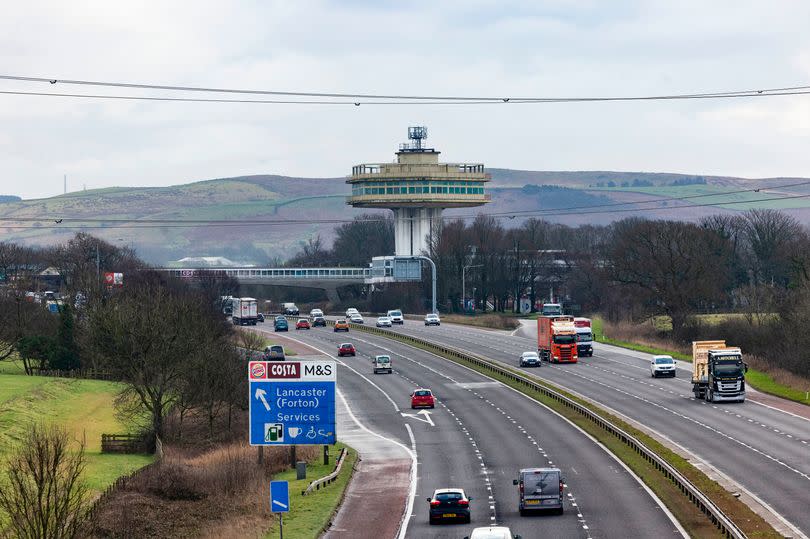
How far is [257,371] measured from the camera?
64.5m

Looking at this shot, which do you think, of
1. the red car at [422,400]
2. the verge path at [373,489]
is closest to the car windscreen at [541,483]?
the verge path at [373,489]

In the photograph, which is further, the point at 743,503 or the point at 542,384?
the point at 542,384

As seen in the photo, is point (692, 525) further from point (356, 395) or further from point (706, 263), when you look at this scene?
point (706, 263)

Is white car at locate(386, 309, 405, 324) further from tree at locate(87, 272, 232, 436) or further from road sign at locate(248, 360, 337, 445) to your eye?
road sign at locate(248, 360, 337, 445)

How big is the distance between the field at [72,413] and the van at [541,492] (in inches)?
1019

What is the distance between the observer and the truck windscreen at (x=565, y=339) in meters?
128

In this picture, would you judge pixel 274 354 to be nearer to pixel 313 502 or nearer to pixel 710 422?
pixel 710 422

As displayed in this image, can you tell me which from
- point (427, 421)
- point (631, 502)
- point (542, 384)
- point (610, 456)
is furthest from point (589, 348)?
point (631, 502)

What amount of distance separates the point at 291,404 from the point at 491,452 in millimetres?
15896

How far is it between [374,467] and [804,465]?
70.6ft

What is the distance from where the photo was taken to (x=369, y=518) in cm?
5797

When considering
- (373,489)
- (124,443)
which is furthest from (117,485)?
(124,443)

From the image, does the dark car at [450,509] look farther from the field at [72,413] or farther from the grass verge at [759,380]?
the grass verge at [759,380]

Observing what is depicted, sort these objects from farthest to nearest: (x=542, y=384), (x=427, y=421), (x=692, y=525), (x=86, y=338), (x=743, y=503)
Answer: (x=86, y=338) → (x=542, y=384) → (x=427, y=421) → (x=743, y=503) → (x=692, y=525)
